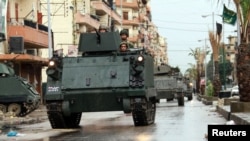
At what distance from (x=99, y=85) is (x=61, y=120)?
1.43 m

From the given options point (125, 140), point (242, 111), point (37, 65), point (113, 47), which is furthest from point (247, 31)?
point (37, 65)

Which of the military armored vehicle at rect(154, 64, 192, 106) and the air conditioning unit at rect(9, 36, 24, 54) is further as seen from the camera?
the military armored vehicle at rect(154, 64, 192, 106)

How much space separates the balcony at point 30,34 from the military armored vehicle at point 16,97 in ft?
→ 30.2

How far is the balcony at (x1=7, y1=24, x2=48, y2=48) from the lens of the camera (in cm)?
3562

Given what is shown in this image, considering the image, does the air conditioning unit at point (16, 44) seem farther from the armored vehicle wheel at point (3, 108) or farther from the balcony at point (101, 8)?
the balcony at point (101, 8)

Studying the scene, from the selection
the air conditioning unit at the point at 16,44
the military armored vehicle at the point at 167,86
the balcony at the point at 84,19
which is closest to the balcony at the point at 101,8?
the balcony at the point at 84,19

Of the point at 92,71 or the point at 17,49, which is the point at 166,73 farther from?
the point at 92,71

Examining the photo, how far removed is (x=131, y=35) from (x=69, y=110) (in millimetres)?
86199

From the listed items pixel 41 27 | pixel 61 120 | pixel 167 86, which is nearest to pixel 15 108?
pixel 61 120

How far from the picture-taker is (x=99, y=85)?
16953 millimetres

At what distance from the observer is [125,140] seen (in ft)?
41.7

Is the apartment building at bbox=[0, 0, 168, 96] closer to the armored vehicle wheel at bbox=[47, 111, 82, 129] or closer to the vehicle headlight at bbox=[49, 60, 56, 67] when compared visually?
the armored vehicle wheel at bbox=[47, 111, 82, 129]

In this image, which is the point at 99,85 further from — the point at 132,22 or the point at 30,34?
the point at 132,22

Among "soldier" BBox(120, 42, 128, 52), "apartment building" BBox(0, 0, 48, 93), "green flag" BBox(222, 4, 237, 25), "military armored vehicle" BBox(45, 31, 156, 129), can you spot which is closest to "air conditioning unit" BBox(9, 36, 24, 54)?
"apartment building" BBox(0, 0, 48, 93)
